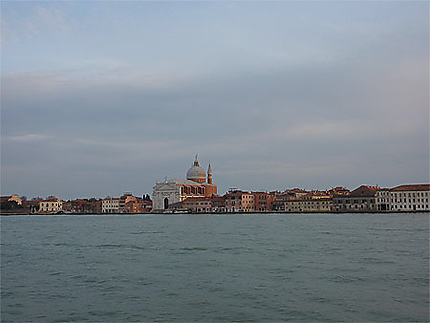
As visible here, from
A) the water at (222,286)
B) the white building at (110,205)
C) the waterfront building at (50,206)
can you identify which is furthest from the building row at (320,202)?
the water at (222,286)

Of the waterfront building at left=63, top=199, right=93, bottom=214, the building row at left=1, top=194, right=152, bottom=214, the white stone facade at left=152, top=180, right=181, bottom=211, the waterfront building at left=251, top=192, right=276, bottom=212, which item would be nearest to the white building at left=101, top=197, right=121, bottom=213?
the building row at left=1, top=194, right=152, bottom=214

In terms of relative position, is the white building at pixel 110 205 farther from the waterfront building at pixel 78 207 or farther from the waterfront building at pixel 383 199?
the waterfront building at pixel 383 199

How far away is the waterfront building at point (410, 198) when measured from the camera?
5803cm

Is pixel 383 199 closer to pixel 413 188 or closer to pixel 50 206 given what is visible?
pixel 413 188

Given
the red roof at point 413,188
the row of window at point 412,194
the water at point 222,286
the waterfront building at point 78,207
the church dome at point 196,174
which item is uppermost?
the church dome at point 196,174

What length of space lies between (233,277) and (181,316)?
3270 millimetres

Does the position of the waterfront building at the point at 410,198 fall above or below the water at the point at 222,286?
above

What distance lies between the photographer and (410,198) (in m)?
58.9

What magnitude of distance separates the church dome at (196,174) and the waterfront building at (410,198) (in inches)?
1341

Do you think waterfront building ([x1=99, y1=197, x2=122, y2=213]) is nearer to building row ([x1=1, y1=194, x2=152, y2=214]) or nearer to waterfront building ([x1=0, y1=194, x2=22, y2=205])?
building row ([x1=1, y1=194, x2=152, y2=214])

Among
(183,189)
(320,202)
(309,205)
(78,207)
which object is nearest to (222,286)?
(320,202)

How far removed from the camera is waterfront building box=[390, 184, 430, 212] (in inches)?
2285

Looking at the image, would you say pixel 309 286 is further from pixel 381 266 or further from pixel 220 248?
pixel 220 248

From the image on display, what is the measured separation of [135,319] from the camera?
735 centimetres
